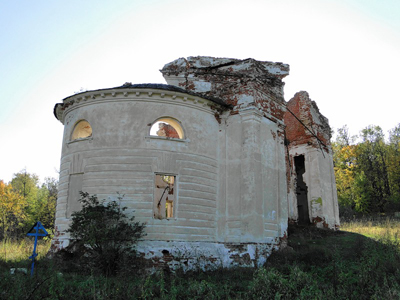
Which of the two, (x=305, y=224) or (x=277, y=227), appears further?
(x=305, y=224)

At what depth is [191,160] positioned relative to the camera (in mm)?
12531

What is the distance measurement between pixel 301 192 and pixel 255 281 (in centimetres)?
1321

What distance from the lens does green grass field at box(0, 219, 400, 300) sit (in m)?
7.42

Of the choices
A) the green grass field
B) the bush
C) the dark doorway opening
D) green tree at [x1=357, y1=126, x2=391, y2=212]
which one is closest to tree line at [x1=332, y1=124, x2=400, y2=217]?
green tree at [x1=357, y1=126, x2=391, y2=212]

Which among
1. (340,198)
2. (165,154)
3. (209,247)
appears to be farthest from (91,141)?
(340,198)

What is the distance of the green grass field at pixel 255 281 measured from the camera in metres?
7.42

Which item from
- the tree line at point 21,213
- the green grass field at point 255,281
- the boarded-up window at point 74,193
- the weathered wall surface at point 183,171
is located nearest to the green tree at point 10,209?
the tree line at point 21,213

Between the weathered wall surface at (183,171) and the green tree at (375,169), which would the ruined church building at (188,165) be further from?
the green tree at (375,169)

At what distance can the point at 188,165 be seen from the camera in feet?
40.7

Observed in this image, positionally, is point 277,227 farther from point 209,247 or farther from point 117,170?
point 117,170

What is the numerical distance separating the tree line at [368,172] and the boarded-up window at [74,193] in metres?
28.5

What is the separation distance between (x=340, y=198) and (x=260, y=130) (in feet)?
81.7

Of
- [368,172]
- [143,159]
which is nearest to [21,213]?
[143,159]

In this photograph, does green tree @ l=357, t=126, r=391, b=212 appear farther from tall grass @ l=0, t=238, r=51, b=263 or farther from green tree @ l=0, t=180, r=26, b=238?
green tree @ l=0, t=180, r=26, b=238
